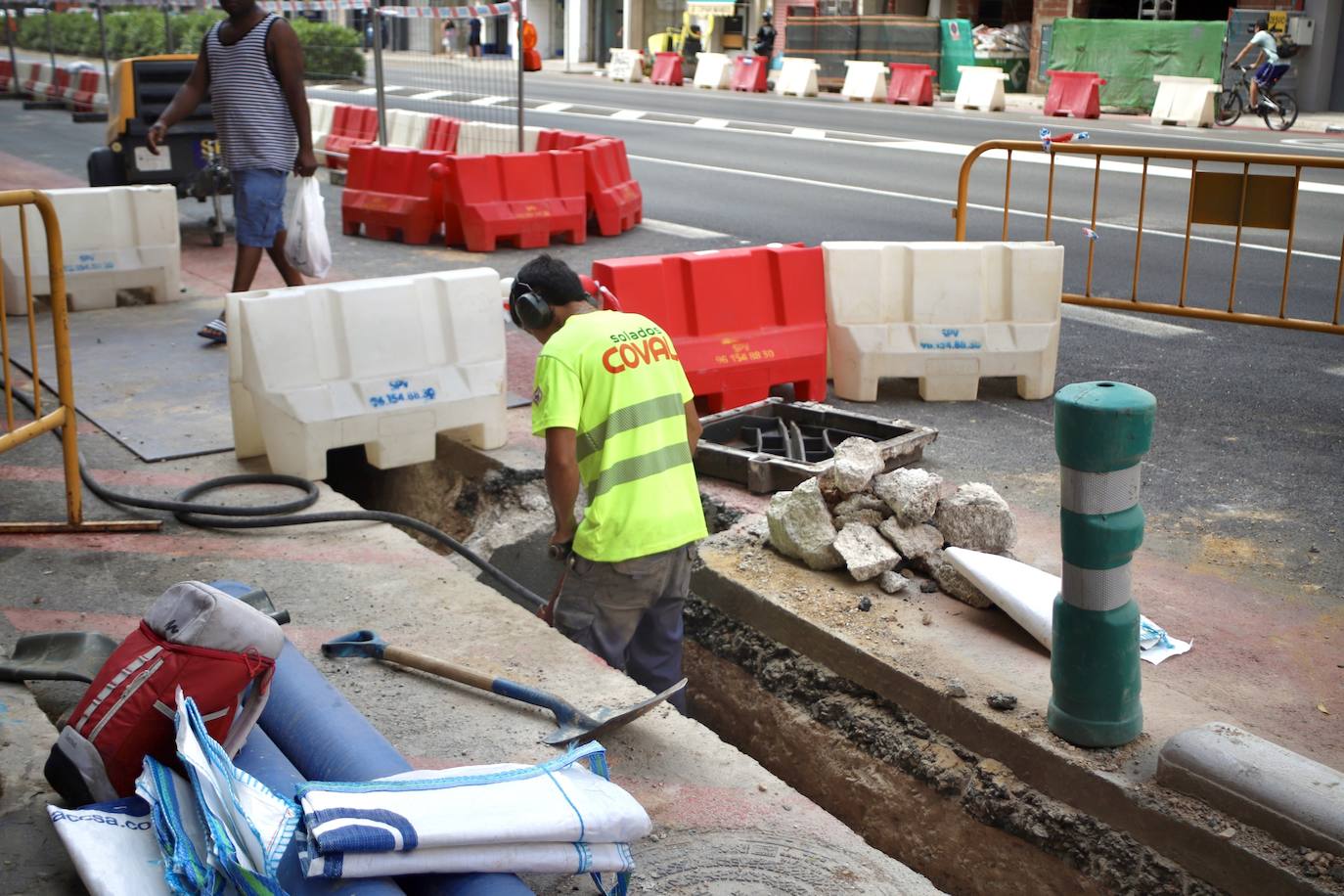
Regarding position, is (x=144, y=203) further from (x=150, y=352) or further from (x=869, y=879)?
(x=869, y=879)

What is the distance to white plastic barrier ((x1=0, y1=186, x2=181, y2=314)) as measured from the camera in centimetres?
937

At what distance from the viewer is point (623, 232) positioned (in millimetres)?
13078

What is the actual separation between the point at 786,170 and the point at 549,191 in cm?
567

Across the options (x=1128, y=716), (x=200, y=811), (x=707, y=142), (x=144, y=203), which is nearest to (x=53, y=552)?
(x=200, y=811)

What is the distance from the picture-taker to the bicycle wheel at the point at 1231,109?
2470cm

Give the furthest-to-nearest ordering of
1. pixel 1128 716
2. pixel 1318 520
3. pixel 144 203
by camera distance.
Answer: pixel 144 203 → pixel 1318 520 → pixel 1128 716

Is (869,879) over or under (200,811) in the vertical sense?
under

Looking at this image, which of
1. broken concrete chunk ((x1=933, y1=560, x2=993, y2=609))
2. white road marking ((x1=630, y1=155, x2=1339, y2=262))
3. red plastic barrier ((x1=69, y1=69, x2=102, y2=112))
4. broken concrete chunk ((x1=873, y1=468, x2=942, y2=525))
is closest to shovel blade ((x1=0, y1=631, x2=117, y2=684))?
broken concrete chunk ((x1=873, y1=468, x2=942, y2=525))

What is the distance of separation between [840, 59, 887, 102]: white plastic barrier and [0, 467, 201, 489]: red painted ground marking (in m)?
26.8

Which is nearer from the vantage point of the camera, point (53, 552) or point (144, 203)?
point (53, 552)

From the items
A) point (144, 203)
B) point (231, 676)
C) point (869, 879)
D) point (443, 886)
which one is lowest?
point (869, 879)

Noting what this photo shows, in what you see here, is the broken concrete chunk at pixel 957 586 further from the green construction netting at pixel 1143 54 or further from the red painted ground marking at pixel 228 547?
the green construction netting at pixel 1143 54

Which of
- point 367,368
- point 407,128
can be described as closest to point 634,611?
point 367,368

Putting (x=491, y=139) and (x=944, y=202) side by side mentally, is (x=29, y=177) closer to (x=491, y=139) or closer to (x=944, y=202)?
(x=491, y=139)
